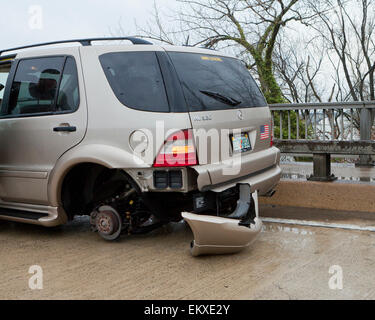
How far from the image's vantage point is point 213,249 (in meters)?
4.21

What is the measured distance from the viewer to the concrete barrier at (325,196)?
241 inches

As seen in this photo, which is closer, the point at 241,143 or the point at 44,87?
the point at 241,143

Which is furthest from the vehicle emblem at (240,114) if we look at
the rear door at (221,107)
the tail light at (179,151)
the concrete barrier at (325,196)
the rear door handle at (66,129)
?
the concrete barrier at (325,196)

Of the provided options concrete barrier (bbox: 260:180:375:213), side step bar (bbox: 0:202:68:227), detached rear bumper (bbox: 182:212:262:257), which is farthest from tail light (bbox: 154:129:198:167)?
concrete barrier (bbox: 260:180:375:213)

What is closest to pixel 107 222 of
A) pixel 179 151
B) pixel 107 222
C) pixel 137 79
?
pixel 107 222

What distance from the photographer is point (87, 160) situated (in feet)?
14.7

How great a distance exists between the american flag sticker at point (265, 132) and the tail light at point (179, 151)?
1154mm

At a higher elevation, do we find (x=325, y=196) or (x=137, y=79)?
(x=137, y=79)

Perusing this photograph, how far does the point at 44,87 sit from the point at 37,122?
36 cm

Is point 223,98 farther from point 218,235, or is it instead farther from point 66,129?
point 66,129

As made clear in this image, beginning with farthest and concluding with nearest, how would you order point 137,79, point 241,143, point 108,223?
point 108,223 → point 241,143 → point 137,79

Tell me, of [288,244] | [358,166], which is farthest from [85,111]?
[358,166]

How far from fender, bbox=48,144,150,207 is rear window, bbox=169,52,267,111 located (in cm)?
71

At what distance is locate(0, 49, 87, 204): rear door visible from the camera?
4.66 m
